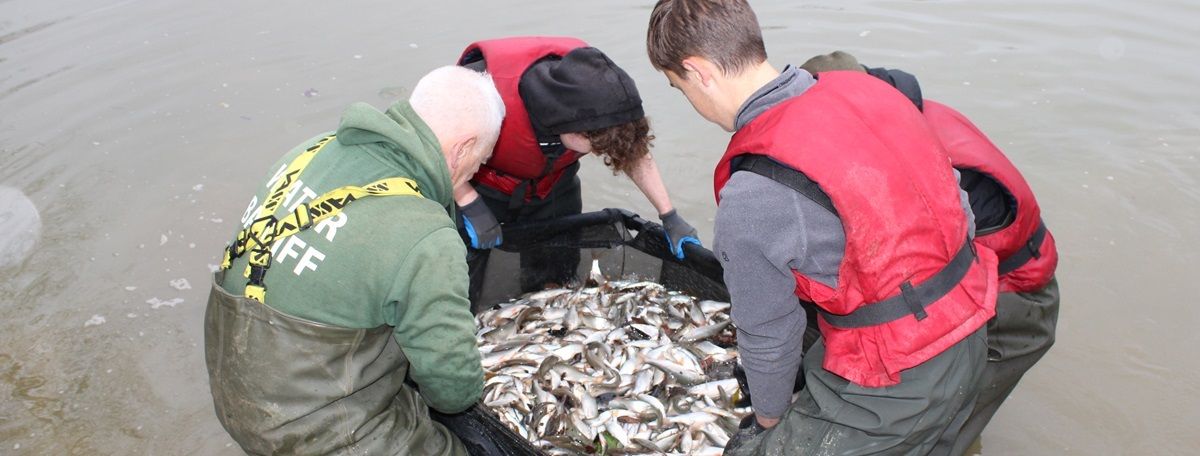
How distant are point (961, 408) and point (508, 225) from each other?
2.23 metres

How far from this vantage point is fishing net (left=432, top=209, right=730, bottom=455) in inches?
165

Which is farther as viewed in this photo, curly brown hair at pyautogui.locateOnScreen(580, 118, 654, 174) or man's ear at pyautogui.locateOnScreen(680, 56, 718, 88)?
curly brown hair at pyautogui.locateOnScreen(580, 118, 654, 174)

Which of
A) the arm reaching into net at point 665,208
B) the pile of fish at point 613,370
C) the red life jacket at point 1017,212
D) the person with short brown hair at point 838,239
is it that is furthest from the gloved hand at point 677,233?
the person with short brown hair at point 838,239

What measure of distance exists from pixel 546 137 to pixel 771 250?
1.71m

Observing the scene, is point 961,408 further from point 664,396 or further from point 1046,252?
point 664,396

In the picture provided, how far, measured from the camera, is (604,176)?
6.38 m

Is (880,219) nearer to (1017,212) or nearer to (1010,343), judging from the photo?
(1017,212)

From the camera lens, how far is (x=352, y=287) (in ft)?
7.98

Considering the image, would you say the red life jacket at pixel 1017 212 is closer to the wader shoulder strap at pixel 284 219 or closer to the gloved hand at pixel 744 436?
the gloved hand at pixel 744 436

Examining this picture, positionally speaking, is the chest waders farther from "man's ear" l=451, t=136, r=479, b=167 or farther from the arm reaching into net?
the arm reaching into net

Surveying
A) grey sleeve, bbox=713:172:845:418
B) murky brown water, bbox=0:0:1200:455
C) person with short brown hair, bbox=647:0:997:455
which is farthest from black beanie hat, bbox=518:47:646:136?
murky brown water, bbox=0:0:1200:455

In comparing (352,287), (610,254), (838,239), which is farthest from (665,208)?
(352,287)

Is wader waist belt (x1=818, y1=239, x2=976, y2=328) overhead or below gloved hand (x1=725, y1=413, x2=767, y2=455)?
overhead

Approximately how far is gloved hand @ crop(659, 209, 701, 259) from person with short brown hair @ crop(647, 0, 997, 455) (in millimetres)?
1515
